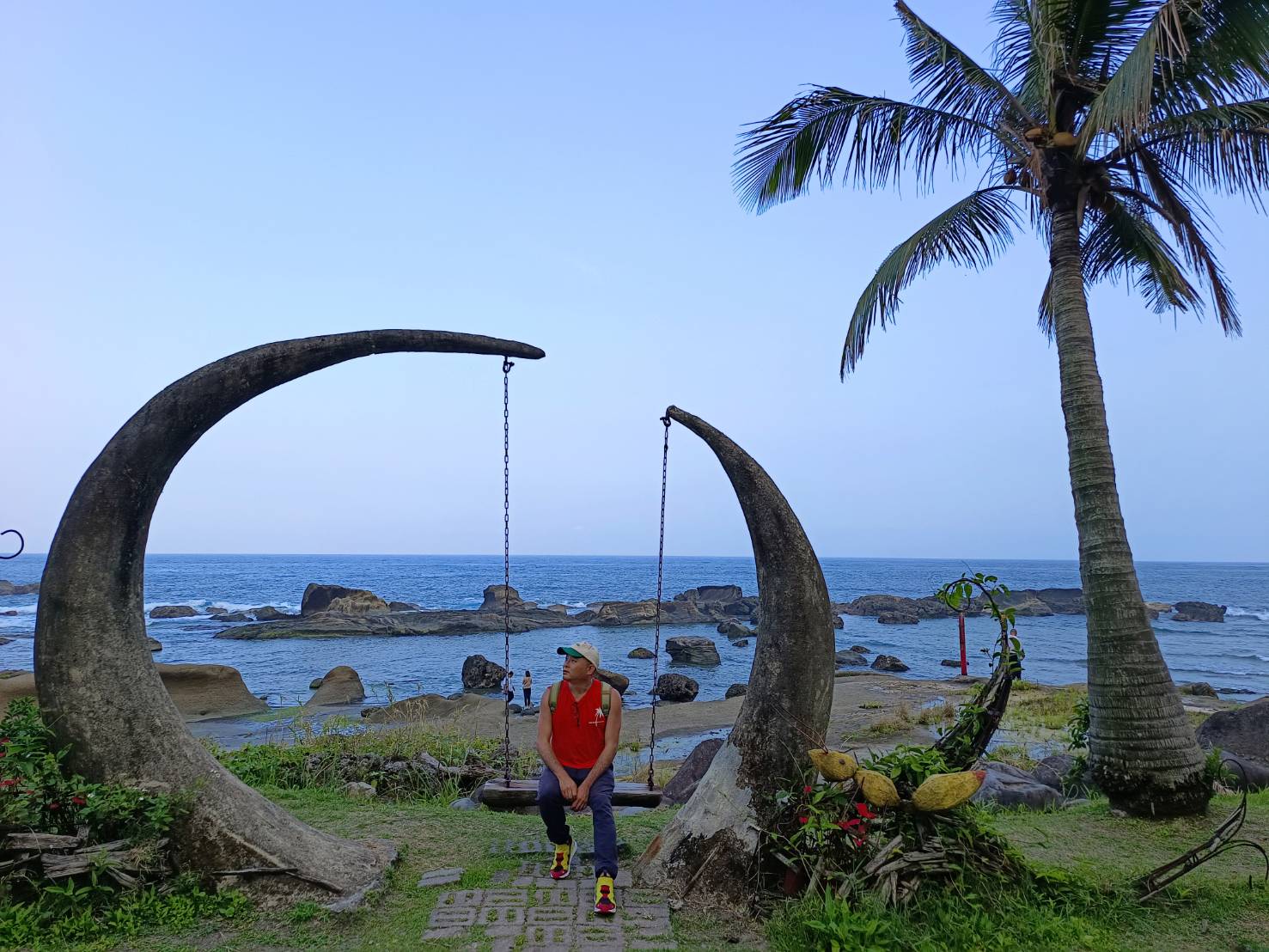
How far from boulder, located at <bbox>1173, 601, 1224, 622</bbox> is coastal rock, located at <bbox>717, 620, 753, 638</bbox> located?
26.0m

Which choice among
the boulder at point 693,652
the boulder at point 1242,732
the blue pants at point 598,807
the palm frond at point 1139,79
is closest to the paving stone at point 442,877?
the blue pants at point 598,807

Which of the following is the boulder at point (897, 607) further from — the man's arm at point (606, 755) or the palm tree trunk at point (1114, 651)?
the man's arm at point (606, 755)

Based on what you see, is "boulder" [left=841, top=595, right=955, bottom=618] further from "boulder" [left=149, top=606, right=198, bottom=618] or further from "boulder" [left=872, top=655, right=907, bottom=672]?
"boulder" [left=149, top=606, right=198, bottom=618]

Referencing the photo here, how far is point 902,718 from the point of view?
15.4 m

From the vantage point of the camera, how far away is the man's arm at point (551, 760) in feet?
15.3

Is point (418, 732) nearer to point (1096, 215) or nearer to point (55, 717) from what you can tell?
point (55, 717)

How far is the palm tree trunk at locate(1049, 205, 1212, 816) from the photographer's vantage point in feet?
21.2

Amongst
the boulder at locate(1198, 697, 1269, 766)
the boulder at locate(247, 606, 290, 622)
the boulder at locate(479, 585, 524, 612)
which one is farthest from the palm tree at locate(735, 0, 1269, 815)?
the boulder at locate(247, 606, 290, 622)

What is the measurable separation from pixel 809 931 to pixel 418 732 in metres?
7.29

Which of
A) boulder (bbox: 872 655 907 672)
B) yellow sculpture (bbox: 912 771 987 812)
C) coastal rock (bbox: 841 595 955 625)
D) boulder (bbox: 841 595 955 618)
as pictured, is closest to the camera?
yellow sculpture (bbox: 912 771 987 812)

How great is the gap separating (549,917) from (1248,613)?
2628 inches

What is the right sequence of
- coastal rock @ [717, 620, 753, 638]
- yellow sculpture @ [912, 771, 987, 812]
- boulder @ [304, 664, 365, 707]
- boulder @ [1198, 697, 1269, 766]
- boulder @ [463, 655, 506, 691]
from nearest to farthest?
yellow sculpture @ [912, 771, 987, 812] → boulder @ [1198, 697, 1269, 766] → boulder @ [304, 664, 365, 707] → boulder @ [463, 655, 506, 691] → coastal rock @ [717, 620, 753, 638]

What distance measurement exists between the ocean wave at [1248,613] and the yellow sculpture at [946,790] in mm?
57016

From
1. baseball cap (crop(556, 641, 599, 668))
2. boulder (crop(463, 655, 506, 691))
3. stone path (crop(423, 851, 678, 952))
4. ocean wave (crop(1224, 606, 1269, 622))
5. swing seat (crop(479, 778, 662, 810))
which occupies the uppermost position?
baseball cap (crop(556, 641, 599, 668))
